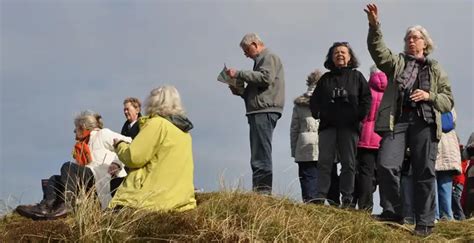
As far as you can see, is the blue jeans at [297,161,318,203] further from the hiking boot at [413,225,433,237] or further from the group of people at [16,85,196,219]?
the group of people at [16,85,196,219]

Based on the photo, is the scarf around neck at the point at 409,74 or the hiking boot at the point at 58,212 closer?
the scarf around neck at the point at 409,74

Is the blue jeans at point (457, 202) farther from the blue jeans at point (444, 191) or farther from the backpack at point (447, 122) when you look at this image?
the backpack at point (447, 122)

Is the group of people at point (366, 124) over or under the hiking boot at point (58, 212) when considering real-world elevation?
over

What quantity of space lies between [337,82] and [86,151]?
3.07 metres

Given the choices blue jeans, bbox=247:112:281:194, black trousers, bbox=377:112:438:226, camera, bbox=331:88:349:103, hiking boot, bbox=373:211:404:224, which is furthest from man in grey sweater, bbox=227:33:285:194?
black trousers, bbox=377:112:438:226

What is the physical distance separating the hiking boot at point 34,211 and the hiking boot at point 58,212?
95mm

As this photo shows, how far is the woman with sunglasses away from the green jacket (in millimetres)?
910

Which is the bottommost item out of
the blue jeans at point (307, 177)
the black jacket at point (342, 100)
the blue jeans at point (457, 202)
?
the blue jeans at point (457, 202)

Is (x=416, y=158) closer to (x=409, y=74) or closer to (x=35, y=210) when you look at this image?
(x=409, y=74)

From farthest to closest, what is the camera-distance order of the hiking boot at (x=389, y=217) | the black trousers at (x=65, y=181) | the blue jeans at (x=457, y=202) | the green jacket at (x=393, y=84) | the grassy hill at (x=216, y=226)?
the blue jeans at (x=457, y=202), the black trousers at (x=65, y=181), the hiking boot at (x=389, y=217), the green jacket at (x=393, y=84), the grassy hill at (x=216, y=226)

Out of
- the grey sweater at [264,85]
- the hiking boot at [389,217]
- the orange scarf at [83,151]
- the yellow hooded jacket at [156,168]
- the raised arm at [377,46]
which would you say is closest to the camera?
the yellow hooded jacket at [156,168]

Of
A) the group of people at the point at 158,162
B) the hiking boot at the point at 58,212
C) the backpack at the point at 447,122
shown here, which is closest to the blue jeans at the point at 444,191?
the backpack at the point at 447,122

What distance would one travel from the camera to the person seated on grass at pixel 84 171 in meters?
8.49

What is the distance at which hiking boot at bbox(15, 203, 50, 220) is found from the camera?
8469 millimetres
